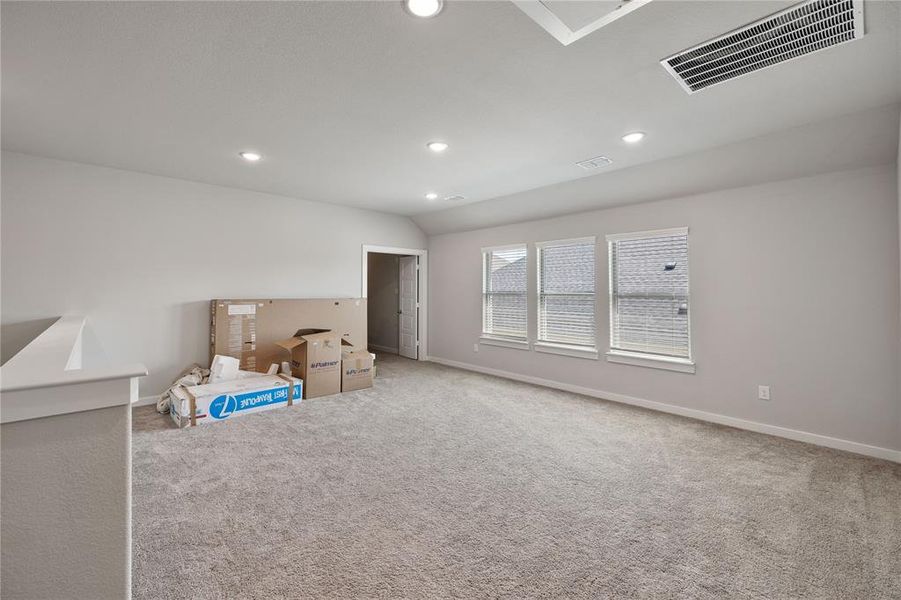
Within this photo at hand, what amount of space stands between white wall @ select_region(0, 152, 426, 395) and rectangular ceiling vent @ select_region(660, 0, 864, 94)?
4673 millimetres

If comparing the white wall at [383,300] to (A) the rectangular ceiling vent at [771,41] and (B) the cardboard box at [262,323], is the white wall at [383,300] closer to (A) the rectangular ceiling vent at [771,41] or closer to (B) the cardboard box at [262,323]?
(B) the cardboard box at [262,323]

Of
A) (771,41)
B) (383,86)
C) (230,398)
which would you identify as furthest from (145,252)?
(771,41)

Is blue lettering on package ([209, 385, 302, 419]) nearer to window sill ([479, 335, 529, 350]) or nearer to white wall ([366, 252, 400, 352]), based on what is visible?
window sill ([479, 335, 529, 350])

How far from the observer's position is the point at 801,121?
286 centimetres

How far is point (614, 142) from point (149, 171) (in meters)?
4.70

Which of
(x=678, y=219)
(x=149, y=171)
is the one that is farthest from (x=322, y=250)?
(x=678, y=219)

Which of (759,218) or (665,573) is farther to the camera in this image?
(759,218)

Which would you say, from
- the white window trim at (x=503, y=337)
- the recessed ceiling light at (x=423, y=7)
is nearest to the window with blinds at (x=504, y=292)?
the white window trim at (x=503, y=337)

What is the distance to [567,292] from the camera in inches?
201

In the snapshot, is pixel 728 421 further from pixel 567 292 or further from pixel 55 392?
pixel 55 392

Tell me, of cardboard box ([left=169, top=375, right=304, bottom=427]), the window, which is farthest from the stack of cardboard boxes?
the window

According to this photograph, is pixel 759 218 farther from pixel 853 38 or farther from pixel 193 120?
pixel 193 120

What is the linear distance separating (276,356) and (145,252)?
5.87 ft

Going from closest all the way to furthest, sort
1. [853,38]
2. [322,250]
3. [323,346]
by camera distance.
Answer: [853,38] → [323,346] → [322,250]
